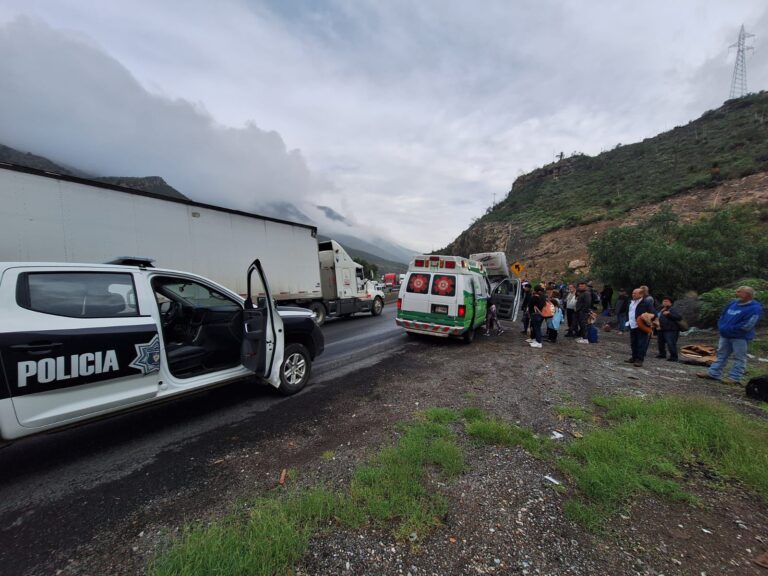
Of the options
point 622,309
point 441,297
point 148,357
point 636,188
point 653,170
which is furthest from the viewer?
point 653,170

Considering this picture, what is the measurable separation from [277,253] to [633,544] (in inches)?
406

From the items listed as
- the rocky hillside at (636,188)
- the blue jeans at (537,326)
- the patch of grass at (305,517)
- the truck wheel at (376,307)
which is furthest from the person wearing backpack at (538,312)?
the rocky hillside at (636,188)

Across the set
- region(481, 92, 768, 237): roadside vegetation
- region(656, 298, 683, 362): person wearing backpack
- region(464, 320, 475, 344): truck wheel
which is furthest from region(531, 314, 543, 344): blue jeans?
region(481, 92, 768, 237): roadside vegetation

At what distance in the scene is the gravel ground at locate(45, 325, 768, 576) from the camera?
190cm

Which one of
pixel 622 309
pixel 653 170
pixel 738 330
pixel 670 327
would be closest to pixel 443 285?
pixel 670 327

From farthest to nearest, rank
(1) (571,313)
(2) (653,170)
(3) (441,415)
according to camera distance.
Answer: (2) (653,170)
(1) (571,313)
(3) (441,415)

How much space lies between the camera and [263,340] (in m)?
4.03

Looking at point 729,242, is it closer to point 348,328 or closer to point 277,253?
point 348,328

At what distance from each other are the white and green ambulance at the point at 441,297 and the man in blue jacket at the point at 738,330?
14.5ft

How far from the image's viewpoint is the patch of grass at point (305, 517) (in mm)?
1837

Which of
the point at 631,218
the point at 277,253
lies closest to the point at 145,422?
the point at 277,253

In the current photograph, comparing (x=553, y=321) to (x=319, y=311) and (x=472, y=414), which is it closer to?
(x=472, y=414)

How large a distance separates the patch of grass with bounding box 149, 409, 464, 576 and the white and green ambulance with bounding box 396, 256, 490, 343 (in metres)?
4.95

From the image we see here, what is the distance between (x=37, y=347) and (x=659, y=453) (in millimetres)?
5670
